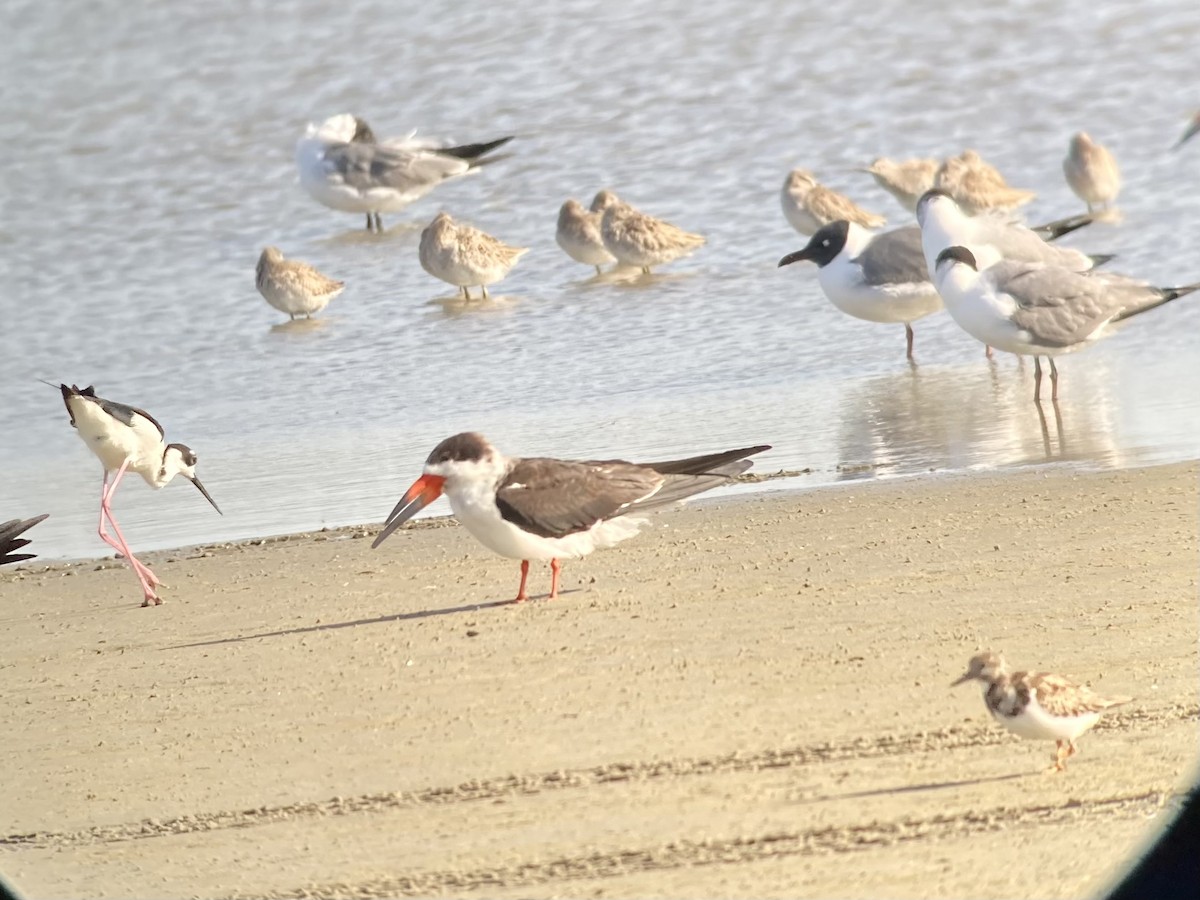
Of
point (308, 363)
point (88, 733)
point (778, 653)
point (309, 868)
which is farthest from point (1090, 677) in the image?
point (308, 363)

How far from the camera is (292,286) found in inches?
461

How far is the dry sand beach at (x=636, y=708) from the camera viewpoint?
3.79 meters

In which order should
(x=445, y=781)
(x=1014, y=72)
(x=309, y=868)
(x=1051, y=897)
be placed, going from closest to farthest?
1. (x=1051, y=897)
2. (x=309, y=868)
3. (x=445, y=781)
4. (x=1014, y=72)

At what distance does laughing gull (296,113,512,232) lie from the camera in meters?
15.0

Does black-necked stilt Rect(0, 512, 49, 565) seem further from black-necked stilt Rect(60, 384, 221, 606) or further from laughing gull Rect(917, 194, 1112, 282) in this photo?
laughing gull Rect(917, 194, 1112, 282)

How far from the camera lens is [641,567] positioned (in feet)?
20.9

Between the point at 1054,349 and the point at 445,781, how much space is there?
541 cm

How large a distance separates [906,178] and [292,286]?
184 inches

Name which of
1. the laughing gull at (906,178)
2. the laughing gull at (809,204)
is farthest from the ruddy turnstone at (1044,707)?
the laughing gull at (906,178)

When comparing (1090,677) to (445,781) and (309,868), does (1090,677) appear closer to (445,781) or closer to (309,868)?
(445,781)

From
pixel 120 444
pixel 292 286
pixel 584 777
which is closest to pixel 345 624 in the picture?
pixel 584 777

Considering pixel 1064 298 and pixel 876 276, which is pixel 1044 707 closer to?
pixel 1064 298

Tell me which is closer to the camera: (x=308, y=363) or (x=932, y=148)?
(x=308, y=363)

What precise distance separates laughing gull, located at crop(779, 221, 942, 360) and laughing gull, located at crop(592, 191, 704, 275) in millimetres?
1515
